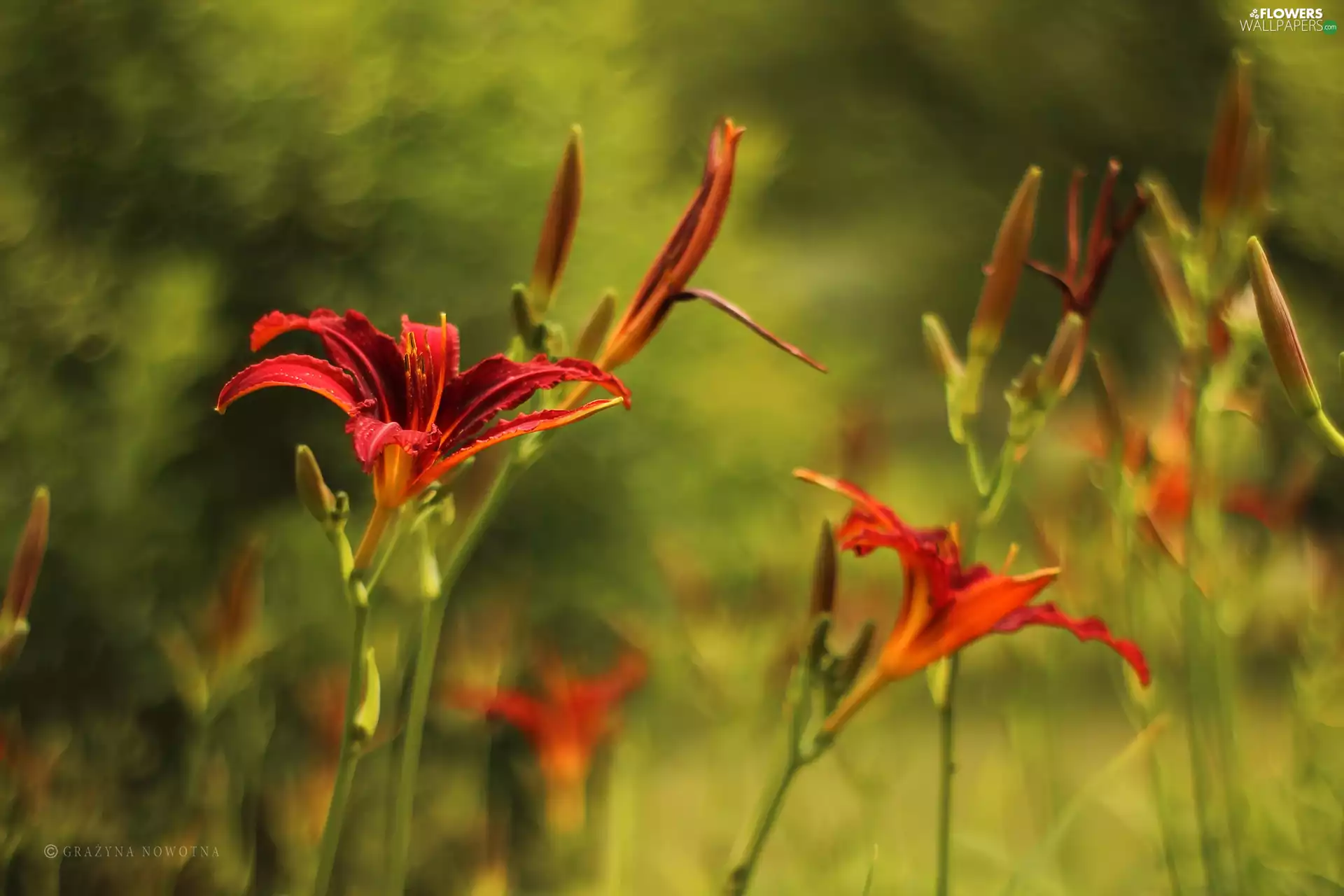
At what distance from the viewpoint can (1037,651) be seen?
667mm

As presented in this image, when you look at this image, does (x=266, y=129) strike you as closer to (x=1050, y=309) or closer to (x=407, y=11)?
(x=407, y=11)

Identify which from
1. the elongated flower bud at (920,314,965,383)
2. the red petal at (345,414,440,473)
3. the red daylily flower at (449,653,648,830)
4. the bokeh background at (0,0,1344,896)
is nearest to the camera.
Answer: the red petal at (345,414,440,473)

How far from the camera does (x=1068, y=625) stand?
0.31 metres

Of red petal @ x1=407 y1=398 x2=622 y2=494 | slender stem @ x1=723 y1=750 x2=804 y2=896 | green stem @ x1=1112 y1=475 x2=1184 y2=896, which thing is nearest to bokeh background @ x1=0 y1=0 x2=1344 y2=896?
green stem @ x1=1112 y1=475 x2=1184 y2=896

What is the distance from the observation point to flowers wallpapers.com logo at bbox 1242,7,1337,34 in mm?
1229

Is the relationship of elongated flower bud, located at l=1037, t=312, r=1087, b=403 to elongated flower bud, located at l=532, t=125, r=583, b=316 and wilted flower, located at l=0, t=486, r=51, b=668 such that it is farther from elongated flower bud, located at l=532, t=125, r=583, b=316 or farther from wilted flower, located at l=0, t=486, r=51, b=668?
wilted flower, located at l=0, t=486, r=51, b=668

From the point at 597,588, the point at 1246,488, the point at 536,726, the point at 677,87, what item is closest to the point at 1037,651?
the point at 1246,488

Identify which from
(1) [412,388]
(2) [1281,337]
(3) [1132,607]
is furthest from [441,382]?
(3) [1132,607]

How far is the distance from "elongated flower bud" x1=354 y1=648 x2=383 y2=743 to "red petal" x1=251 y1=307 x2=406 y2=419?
0.07 meters

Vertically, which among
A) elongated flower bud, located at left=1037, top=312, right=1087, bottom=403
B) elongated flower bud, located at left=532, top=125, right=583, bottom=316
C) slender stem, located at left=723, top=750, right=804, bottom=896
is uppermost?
elongated flower bud, located at left=532, top=125, right=583, bottom=316

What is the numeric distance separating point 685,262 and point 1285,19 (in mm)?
1359

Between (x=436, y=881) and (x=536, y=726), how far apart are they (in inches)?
18.0

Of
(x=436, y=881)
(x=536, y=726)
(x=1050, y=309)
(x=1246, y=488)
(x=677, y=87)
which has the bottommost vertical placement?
(x=1050, y=309)

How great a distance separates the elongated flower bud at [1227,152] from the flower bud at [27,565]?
41 cm
